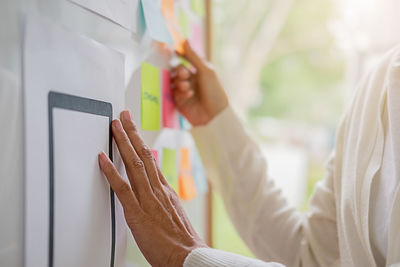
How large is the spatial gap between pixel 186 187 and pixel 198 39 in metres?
0.37

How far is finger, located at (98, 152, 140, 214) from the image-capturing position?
0.51 m

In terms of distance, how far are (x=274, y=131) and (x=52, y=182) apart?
349 cm

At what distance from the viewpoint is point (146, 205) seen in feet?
1.77

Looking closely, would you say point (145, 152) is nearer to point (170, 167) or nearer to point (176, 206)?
point (176, 206)

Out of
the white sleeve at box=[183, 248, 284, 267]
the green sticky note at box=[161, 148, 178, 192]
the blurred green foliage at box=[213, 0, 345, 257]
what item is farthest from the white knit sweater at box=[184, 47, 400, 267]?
the blurred green foliage at box=[213, 0, 345, 257]

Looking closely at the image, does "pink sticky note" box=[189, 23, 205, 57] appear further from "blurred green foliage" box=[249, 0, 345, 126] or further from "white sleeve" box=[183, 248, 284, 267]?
"blurred green foliage" box=[249, 0, 345, 126]

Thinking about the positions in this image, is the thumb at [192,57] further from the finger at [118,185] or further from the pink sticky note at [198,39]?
the finger at [118,185]

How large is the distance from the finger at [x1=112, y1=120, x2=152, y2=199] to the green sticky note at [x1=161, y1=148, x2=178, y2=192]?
0.67 feet

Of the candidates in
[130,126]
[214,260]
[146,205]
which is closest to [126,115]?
[130,126]

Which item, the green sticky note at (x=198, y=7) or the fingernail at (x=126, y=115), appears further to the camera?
the green sticky note at (x=198, y=7)

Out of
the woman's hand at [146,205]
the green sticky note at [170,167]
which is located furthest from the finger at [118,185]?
the green sticky note at [170,167]

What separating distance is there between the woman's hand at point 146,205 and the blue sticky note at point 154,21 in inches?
7.0

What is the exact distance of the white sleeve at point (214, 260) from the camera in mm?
537

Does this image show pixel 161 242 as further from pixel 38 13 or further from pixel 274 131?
pixel 274 131
